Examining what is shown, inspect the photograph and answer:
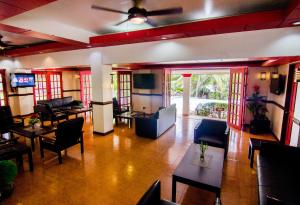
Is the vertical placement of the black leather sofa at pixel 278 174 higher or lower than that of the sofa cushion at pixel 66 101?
lower

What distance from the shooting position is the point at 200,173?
2656 millimetres

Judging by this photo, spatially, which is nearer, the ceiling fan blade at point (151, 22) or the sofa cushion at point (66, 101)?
the ceiling fan blade at point (151, 22)

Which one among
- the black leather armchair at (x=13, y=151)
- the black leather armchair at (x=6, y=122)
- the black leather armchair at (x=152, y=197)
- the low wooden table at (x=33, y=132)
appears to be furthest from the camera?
the black leather armchair at (x=6, y=122)

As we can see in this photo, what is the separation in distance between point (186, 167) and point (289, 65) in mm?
4296

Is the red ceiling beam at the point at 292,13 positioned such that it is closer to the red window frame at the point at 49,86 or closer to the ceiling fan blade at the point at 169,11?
the ceiling fan blade at the point at 169,11

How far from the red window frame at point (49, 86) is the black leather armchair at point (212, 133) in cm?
859

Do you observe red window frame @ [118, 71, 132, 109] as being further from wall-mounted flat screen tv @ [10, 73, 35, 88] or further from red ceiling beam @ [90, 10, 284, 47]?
red ceiling beam @ [90, 10, 284, 47]

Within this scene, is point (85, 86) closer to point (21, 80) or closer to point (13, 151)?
point (21, 80)

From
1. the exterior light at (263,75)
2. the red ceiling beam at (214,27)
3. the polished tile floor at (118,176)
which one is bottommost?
the polished tile floor at (118,176)

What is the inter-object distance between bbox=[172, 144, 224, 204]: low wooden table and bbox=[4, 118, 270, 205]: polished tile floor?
47 cm

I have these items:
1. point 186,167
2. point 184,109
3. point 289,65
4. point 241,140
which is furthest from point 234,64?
point 186,167

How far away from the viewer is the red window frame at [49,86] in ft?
30.0

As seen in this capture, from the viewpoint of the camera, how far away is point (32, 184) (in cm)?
320

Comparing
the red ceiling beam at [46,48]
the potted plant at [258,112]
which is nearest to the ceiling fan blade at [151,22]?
the red ceiling beam at [46,48]
